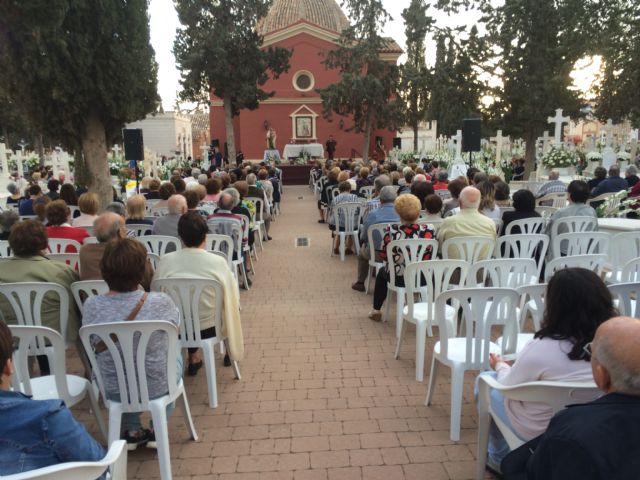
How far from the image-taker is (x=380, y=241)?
19.1 feet

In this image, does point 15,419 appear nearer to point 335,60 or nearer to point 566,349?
point 566,349

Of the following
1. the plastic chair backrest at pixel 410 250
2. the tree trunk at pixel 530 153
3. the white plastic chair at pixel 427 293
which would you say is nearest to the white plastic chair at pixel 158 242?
the plastic chair backrest at pixel 410 250

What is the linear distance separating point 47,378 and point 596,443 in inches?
114

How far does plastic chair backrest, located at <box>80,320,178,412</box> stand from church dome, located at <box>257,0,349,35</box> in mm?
36830

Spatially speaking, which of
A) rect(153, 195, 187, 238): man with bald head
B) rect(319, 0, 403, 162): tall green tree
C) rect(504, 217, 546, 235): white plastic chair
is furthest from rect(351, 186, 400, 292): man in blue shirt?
rect(319, 0, 403, 162): tall green tree

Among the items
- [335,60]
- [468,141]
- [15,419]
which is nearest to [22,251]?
[15,419]

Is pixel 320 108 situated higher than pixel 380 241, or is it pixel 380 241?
pixel 320 108

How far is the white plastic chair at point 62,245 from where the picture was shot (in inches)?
195

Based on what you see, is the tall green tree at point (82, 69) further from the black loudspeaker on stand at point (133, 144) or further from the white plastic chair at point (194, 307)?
the white plastic chair at point (194, 307)

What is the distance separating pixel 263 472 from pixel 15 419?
1.53m

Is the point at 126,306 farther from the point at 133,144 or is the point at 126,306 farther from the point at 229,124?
the point at 229,124

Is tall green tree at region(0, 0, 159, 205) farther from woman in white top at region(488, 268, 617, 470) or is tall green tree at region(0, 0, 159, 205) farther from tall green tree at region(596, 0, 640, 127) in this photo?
tall green tree at region(596, 0, 640, 127)

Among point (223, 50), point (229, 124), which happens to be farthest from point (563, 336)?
point (229, 124)

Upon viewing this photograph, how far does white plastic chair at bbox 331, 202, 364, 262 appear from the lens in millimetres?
8156
